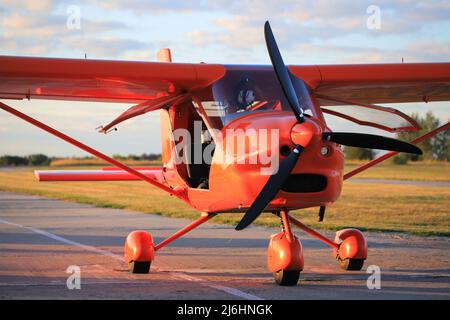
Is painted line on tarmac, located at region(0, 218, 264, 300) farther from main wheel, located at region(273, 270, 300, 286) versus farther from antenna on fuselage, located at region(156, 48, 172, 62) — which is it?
antenna on fuselage, located at region(156, 48, 172, 62)

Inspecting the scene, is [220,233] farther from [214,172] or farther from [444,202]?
[444,202]

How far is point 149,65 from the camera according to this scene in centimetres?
998

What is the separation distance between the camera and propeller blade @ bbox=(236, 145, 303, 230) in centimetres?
797

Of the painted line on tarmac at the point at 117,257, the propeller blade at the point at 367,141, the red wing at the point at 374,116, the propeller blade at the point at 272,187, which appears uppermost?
the red wing at the point at 374,116

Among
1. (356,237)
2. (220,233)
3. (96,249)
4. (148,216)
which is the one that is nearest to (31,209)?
(148,216)

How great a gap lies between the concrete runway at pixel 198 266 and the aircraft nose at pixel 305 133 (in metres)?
1.46

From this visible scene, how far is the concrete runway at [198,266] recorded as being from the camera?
8.09m

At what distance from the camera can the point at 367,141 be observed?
8391mm

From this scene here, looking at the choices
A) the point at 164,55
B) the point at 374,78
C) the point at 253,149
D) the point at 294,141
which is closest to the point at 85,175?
the point at 164,55

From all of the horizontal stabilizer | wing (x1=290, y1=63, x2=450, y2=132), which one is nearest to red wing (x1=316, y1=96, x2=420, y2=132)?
wing (x1=290, y1=63, x2=450, y2=132)

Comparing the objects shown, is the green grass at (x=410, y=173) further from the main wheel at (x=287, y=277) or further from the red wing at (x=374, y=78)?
the main wheel at (x=287, y=277)

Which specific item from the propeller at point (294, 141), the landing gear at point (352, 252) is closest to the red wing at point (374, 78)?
the propeller at point (294, 141)

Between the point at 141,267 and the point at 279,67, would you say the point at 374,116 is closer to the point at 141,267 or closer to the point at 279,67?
the point at 279,67

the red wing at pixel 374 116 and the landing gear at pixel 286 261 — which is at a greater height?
the red wing at pixel 374 116
